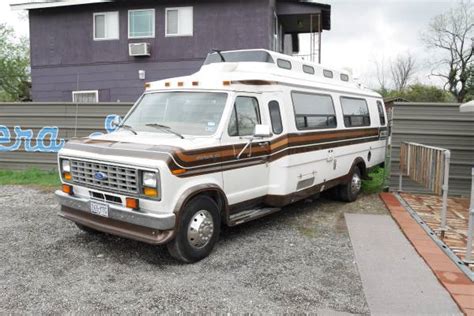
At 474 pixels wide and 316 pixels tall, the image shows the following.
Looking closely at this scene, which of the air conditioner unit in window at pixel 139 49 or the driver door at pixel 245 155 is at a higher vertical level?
the air conditioner unit in window at pixel 139 49

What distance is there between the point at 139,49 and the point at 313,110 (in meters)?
10.4

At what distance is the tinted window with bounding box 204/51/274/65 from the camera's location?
623cm

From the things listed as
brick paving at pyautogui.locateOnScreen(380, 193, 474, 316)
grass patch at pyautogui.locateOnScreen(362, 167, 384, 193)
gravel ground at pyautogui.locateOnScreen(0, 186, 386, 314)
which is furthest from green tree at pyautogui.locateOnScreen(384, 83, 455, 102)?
gravel ground at pyautogui.locateOnScreen(0, 186, 386, 314)

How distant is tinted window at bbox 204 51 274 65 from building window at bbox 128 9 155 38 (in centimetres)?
968

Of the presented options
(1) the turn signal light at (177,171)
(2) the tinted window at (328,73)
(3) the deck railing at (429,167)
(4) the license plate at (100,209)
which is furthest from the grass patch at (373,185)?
(4) the license plate at (100,209)

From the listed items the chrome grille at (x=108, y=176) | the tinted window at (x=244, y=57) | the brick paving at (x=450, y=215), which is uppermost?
the tinted window at (x=244, y=57)

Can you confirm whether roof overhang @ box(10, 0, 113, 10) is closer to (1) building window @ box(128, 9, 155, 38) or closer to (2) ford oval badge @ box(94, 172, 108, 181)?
(1) building window @ box(128, 9, 155, 38)

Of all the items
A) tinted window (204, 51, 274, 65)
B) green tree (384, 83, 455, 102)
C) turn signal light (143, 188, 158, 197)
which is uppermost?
green tree (384, 83, 455, 102)

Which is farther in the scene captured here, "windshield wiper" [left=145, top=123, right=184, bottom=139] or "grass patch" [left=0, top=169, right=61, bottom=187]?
"grass patch" [left=0, top=169, right=61, bottom=187]

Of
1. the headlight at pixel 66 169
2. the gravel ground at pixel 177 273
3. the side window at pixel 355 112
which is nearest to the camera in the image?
the gravel ground at pixel 177 273

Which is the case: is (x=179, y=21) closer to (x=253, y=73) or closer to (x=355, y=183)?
(x=355, y=183)

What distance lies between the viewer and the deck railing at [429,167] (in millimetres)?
5617

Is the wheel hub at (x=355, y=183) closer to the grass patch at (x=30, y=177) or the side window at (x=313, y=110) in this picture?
the side window at (x=313, y=110)

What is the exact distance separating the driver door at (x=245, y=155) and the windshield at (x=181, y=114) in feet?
0.78
